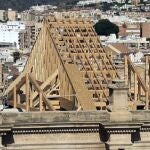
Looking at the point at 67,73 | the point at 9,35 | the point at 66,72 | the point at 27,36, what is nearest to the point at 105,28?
the point at 27,36

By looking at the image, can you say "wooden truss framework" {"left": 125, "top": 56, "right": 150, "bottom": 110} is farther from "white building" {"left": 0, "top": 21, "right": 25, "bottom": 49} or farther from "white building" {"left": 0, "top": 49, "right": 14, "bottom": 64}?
"white building" {"left": 0, "top": 21, "right": 25, "bottom": 49}

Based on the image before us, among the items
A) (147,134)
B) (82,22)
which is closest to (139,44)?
(82,22)

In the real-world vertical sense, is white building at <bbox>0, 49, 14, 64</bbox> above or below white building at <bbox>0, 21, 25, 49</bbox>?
above

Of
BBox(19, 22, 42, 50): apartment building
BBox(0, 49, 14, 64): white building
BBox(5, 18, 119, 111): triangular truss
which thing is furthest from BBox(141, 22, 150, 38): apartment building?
BBox(5, 18, 119, 111): triangular truss

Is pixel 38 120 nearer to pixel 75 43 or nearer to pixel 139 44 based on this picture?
pixel 75 43

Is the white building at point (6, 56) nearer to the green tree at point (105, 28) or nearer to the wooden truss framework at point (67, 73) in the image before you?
the green tree at point (105, 28)

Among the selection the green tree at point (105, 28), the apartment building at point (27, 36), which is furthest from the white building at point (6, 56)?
the green tree at point (105, 28)

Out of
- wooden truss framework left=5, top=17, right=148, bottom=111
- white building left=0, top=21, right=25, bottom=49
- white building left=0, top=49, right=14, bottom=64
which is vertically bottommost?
white building left=0, top=21, right=25, bottom=49

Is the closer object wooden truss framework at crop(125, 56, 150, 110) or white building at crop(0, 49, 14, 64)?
wooden truss framework at crop(125, 56, 150, 110)
